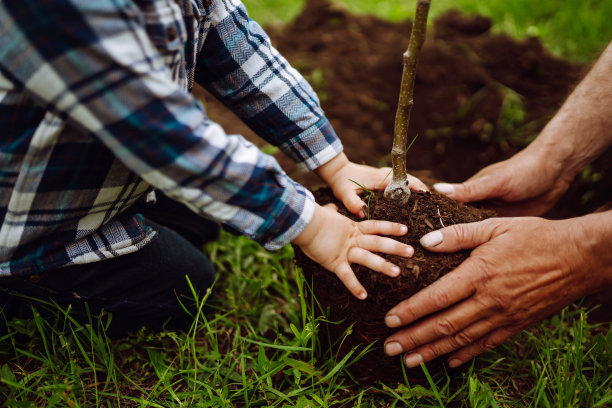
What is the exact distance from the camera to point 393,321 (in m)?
1.35

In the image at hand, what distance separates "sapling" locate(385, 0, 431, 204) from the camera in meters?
1.12

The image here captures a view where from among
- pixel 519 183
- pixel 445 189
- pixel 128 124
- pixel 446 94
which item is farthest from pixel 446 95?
pixel 128 124

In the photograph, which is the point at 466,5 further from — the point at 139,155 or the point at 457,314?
the point at 139,155

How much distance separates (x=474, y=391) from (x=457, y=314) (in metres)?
Answer: 0.30

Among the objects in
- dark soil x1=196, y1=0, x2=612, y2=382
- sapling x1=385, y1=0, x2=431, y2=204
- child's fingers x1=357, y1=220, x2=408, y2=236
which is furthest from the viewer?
dark soil x1=196, y1=0, x2=612, y2=382

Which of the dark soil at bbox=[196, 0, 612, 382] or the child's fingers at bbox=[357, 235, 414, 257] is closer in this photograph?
the child's fingers at bbox=[357, 235, 414, 257]

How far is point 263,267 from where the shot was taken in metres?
2.08

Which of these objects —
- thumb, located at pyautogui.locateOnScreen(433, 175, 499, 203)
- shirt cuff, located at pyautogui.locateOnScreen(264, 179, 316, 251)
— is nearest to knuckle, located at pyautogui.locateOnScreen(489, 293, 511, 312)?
thumb, located at pyautogui.locateOnScreen(433, 175, 499, 203)

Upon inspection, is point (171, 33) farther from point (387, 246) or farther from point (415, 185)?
point (415, 185)

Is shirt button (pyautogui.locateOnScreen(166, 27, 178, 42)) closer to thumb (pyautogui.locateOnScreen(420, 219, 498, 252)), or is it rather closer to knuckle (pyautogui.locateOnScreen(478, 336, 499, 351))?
thumb (pyautogui.locateOnScreen(420, 219, 498, 252))

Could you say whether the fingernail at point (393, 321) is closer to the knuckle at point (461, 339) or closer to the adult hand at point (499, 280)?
the adult hand at point (499, 280)

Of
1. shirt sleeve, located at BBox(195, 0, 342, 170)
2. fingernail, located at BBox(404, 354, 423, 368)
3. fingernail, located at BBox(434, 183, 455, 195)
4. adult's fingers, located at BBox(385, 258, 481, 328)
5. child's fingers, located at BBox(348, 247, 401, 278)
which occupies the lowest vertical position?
fingernail, located at BBox(404, 354, 423, 368)

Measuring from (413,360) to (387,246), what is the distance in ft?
1.34

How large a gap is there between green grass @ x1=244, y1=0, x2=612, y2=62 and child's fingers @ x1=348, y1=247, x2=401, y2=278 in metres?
2.91
